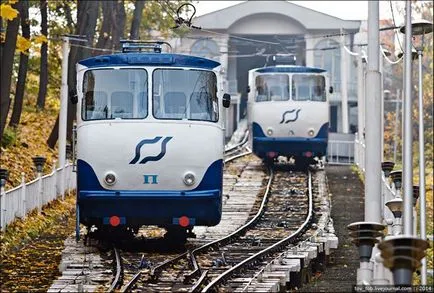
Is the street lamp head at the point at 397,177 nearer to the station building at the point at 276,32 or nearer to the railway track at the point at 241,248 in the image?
the railway track at the point at 241,248

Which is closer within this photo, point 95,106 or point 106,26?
point 95,106

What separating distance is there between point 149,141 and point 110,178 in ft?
3.10

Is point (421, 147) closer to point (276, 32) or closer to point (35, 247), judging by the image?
point (35, 247)

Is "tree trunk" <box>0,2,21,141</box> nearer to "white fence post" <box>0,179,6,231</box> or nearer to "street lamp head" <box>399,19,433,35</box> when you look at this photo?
"white fence post" <box>0,179,6,231</box>

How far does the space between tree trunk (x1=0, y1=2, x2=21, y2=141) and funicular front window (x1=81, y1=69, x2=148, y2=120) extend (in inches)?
258

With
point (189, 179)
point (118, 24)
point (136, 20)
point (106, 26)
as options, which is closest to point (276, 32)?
point (136, 20)

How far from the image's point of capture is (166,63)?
2167 cm

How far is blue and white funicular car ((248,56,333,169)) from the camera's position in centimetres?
3934

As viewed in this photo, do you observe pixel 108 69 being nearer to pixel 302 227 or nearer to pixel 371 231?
pixel 302 227

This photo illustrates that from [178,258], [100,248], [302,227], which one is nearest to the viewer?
[178,258]

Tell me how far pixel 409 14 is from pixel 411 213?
2.81 m

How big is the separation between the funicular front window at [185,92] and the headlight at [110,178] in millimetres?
1465

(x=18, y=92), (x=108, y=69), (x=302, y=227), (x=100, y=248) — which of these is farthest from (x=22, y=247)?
(x=18, y=92)

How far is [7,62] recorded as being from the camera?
28828 mm
